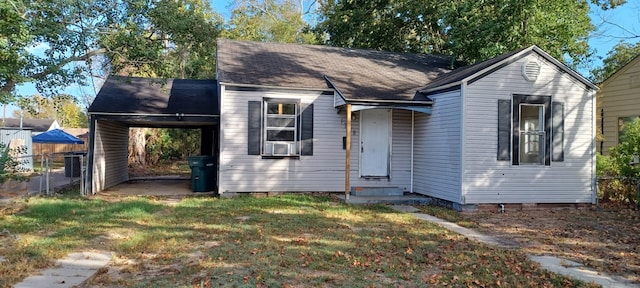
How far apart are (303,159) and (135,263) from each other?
22.9ft

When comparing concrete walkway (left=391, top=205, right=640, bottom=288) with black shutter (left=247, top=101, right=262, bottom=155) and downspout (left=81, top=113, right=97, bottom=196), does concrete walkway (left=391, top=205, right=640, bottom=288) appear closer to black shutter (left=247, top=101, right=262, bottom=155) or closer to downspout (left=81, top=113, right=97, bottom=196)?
black shutter (left=247, top=101, right=262, bottom=155)

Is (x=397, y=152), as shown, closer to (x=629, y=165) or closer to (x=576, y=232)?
(x=576, y=232)

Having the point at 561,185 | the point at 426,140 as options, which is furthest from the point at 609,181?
the point at 426,140

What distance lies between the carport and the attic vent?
7.79m

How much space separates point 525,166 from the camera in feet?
35.6

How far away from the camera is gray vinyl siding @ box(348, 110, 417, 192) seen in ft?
41.4

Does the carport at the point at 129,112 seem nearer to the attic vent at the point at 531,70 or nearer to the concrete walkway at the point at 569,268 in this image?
the concrete walkway at the point at 569,268

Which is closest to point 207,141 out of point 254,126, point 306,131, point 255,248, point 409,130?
point 254,126

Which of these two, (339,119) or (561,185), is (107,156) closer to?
(339,119)

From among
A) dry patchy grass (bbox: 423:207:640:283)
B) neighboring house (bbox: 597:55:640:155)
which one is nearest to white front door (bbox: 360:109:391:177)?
dry patchy grass (bbox: 423:207:640:283)

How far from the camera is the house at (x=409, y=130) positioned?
420 inches

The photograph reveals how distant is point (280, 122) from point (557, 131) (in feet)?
22.5

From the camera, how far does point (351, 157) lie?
41.2 feet

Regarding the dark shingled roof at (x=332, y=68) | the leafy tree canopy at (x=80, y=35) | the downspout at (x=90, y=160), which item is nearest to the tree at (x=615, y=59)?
the dark shingled roof at (x=332, y=68)
